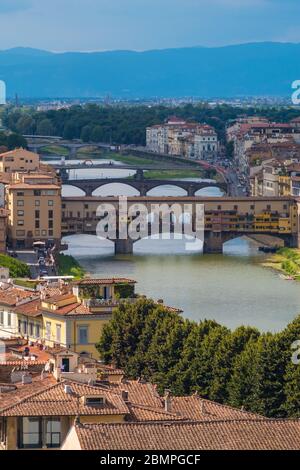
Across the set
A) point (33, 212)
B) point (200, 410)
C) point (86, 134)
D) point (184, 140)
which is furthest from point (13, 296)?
point (86, 134)

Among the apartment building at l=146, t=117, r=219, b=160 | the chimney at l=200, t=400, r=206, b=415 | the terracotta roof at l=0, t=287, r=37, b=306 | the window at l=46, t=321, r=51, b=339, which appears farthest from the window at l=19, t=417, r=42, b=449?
the apartment building at l=146, t=117, r=219, b=160

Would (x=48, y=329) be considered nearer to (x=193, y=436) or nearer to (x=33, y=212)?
(x=193, y=436)

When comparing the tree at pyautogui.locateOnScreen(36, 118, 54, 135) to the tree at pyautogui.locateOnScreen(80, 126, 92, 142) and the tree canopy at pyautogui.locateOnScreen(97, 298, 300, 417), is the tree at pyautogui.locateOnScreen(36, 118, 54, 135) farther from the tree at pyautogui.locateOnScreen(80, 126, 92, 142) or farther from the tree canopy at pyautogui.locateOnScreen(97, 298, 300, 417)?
the tree canopy at pyautogui.locateOnScreen(97, 298, 300, 417)

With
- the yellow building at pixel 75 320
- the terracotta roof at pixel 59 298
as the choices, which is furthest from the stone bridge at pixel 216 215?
the yellow building at pixel 75 320

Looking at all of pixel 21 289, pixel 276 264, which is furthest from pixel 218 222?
pixel 21 289

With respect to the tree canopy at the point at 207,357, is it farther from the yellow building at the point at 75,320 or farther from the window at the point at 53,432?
the window at the point at 53,432
